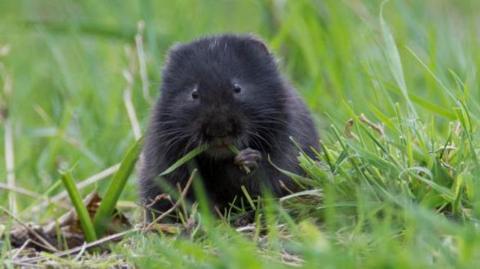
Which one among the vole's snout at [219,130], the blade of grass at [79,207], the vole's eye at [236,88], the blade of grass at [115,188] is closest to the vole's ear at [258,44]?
the vole's eye at [236,88]

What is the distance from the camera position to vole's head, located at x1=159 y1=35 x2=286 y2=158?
5.36 m

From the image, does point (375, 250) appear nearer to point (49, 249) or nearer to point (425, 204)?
point (425, 204)

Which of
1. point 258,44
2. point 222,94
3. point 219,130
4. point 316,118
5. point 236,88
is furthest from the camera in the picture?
point 316,118

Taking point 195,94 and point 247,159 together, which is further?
point 195,94

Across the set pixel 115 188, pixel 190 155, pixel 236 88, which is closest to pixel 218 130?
pixel 190 155

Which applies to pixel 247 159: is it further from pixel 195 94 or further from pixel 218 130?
pixel 195 94

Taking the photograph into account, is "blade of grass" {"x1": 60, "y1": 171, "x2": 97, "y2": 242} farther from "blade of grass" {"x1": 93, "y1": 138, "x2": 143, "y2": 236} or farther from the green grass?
the green grass

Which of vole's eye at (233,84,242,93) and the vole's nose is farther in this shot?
vole's eye at (233,84,242,93)

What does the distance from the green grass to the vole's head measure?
351mm

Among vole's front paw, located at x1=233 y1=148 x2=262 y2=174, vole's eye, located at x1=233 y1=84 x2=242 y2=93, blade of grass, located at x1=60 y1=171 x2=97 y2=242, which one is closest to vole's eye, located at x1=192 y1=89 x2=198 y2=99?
vole's eye, located at x1=233 y1=84 x2=242 y2=93

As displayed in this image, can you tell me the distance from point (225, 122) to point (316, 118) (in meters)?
1.57

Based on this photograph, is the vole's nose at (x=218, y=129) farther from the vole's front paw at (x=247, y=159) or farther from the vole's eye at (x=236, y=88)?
the vole's eye at (x=236, y=88)

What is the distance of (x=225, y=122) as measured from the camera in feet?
17.5

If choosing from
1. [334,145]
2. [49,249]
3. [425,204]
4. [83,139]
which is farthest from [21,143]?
[425,204]
